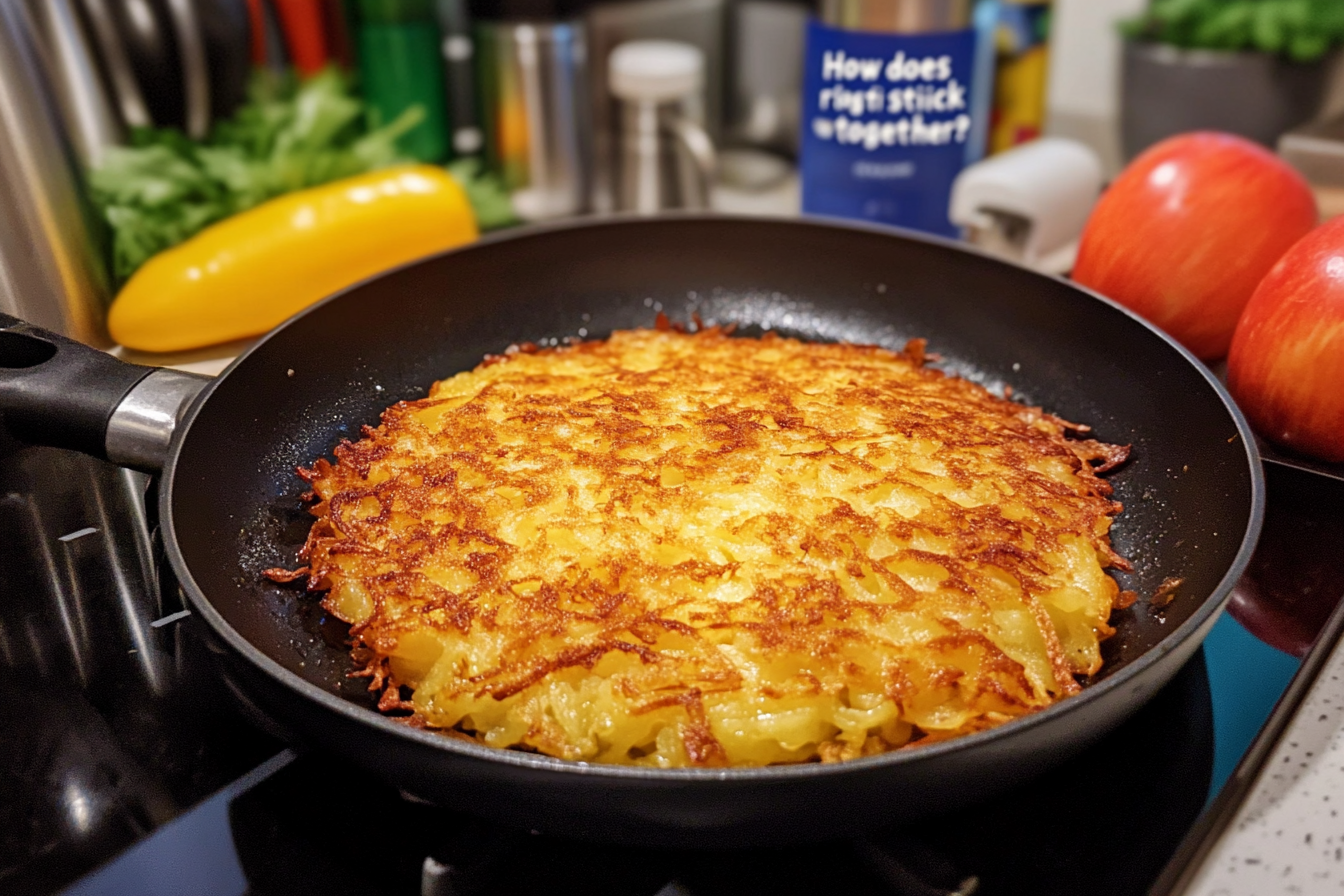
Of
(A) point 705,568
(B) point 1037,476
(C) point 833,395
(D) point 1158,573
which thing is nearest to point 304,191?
(C) point 833,395

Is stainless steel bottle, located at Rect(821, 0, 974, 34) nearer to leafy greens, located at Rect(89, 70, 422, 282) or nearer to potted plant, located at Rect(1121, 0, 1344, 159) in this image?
potted plant, located at Rect(1121, 0, 1344, 159)

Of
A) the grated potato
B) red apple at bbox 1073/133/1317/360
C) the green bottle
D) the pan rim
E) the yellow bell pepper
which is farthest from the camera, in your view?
the green bottle

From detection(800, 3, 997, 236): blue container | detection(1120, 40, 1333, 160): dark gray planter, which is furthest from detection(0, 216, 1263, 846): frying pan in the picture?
detection(1120, 40, 1333, 160): dark gray planter

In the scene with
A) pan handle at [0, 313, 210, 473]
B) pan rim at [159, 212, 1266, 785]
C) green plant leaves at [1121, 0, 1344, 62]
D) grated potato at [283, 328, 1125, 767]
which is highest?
green plant leaves at [1121, 0, 1344, 62]

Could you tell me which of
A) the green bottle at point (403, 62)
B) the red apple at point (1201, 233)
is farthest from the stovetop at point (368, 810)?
the green bottle at point (403, 62)

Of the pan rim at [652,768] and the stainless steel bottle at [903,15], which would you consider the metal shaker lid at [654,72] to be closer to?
the stainless steel bottle at [903,15]
